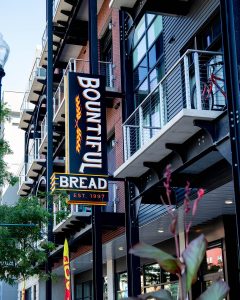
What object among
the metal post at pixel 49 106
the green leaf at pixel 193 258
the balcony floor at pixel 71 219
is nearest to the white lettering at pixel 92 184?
the balcony floor at pixel 71 219

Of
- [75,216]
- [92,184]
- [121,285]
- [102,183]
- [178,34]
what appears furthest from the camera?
[121,285]

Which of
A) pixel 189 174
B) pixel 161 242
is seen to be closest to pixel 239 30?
pixel 189 174

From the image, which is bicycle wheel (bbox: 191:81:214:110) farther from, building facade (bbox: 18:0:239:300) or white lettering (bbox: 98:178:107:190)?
white lettering (bbox: 98:178:107:190)

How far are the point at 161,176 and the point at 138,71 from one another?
5.71 metres

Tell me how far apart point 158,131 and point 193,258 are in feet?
33.7

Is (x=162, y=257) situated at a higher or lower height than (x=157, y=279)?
lower

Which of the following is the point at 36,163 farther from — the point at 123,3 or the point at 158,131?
the point at 158,131

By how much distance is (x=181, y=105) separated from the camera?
14078mm

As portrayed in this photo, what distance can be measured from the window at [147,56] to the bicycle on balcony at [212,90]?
3.78 meters

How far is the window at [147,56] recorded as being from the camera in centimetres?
1694

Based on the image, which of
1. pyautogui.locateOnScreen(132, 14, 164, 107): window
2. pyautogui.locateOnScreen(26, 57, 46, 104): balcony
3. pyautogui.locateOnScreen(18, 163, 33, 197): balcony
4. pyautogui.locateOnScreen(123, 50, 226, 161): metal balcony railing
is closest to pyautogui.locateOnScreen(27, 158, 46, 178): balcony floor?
pyautogui.locateOnScreen(18, 163, 33, 197): balcony

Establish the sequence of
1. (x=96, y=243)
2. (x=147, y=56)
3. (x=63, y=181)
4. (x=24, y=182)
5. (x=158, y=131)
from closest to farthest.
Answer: (x=158, y=131) → (x=63, y=181) → (x=96, y=243) → (x=147, y=56) → (x=24, y=182)

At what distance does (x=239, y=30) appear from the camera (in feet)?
30.0

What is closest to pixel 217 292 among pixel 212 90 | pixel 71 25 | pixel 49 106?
pixel 212 90
